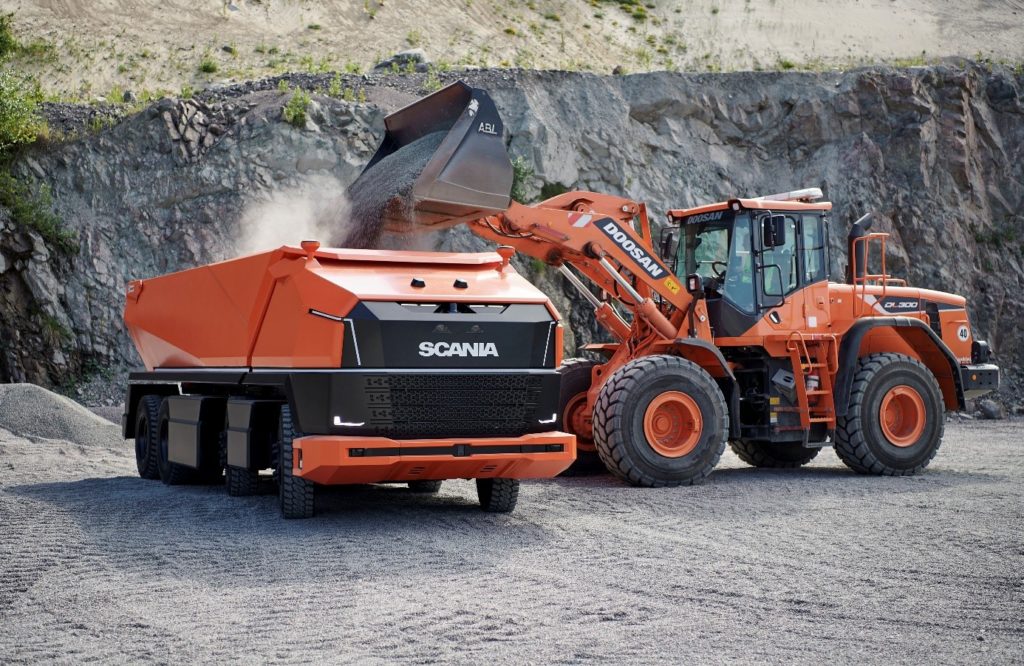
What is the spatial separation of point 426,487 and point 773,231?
4552 millimetres

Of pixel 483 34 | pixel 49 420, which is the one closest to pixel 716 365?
pixel 49 420

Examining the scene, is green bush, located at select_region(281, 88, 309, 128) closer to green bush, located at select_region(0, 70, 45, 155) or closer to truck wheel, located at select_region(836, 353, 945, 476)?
green bush, located at select_region(0, 70, 45, 155)

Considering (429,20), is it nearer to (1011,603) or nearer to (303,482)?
(303,482)

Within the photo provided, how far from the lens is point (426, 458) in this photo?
8.30 meters

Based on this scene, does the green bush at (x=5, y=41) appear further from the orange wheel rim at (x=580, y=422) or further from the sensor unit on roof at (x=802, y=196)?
the sensor unit on roof at (x=802, y=196)

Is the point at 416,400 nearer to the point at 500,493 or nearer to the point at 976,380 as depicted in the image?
the point at 500,493

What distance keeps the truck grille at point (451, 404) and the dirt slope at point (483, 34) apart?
1052 inches

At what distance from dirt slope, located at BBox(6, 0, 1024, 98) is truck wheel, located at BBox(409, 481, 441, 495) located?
24349 millimetres

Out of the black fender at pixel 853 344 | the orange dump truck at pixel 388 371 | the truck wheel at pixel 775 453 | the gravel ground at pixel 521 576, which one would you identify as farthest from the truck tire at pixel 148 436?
the black fender at pixel 853 344

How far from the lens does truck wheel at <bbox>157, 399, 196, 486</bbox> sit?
11.7m

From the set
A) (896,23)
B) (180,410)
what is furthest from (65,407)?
(896,23)

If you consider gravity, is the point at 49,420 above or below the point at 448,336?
below

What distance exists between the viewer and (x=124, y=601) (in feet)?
20.7

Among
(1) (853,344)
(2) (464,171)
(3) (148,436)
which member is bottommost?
(3) (148,436)
